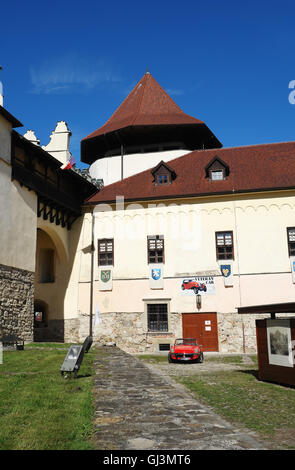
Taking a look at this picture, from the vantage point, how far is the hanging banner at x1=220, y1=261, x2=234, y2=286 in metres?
22.8

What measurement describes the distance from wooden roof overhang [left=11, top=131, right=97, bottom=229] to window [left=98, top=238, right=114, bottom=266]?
2709mm

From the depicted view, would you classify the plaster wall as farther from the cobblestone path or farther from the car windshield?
the cobblestone path

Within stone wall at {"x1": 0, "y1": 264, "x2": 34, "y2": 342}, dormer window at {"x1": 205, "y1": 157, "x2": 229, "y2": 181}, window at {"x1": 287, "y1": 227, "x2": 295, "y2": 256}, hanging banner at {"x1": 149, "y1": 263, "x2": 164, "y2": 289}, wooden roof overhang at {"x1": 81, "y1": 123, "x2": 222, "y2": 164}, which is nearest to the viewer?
stone wall at {"x1": 0, "y1": 264, "x2": 34, "y2": 342}

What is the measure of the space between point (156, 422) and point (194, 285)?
1721cm

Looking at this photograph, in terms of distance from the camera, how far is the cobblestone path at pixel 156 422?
506cm

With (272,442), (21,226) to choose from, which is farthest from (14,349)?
(272,442)

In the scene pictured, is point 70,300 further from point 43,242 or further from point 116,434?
point 116,434

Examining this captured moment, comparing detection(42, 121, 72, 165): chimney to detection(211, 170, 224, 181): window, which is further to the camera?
detection(42, 121, 72, 165): chimney

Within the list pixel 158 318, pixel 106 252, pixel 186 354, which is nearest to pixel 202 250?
pixel 158 318

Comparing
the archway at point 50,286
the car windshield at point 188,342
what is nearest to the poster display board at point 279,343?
the car windshield at point 188,342

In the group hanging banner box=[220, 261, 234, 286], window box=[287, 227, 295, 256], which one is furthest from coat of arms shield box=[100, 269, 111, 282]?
window box=[287, 227, 295, 256]

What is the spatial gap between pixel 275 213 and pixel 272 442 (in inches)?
758

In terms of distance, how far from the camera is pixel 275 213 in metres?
23.2

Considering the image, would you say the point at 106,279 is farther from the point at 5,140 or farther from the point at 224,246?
the point at 5,140
